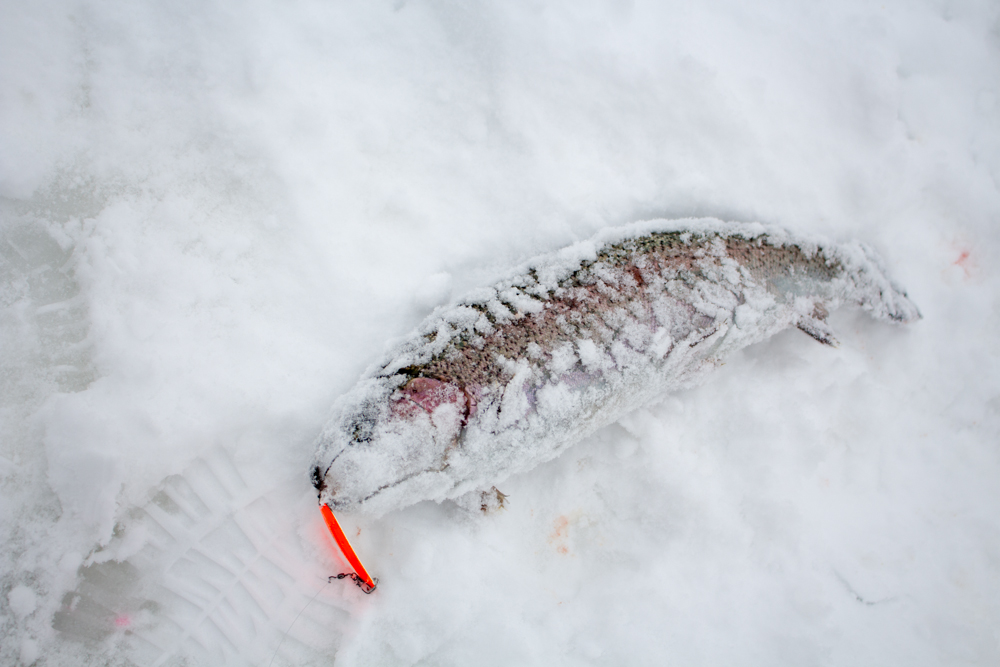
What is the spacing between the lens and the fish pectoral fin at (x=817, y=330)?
2609mm

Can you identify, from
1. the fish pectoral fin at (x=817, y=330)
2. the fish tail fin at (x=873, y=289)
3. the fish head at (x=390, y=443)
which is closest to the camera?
the fish head at (x=390, y=443)

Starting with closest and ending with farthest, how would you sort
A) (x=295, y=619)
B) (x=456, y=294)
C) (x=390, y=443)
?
(x=390, y=443)
(x=295, y=619)
(x=456, y=294)

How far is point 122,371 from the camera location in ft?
7.39

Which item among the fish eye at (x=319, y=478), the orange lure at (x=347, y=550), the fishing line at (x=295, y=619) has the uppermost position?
the fish eye at (x=319, y=478)

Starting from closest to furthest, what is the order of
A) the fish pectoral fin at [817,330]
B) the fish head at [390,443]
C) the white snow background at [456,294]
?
the fish head at [390,443] → the white snow background at [456,294] → the fish pectoral fin at [817,330]

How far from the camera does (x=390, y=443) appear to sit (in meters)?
1.91

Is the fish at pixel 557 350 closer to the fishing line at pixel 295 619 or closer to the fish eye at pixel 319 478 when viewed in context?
the fish eye at pixel 319 478

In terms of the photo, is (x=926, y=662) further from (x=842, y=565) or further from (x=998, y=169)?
(x=998, y=169)

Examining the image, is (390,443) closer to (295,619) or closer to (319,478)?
(319,478)

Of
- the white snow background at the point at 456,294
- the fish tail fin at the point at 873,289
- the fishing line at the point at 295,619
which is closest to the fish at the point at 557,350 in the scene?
the fish tail fin at the point at 873,289

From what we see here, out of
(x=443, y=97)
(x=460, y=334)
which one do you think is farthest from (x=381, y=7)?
(x=460, y=334)

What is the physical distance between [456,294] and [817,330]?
1.98 meters

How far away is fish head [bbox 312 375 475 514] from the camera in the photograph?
1.90m

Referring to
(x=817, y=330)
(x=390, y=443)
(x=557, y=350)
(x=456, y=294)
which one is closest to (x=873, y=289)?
(x=817, y=330)
